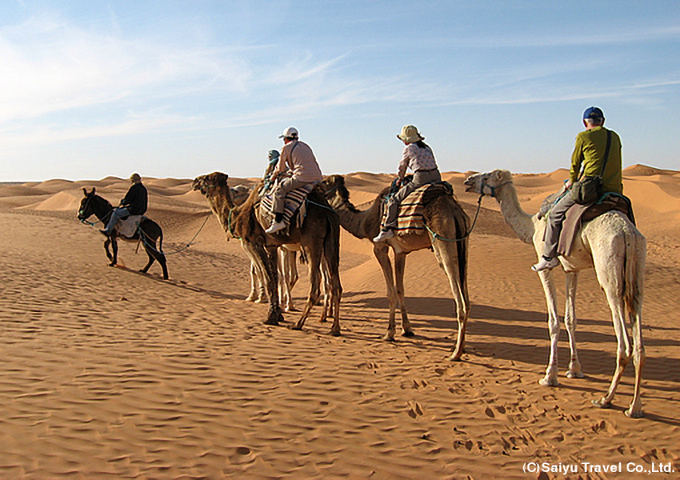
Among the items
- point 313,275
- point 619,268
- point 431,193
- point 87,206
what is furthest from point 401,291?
point 87,206

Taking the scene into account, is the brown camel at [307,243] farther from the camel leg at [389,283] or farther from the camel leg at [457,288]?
the camel leg at [457,288]

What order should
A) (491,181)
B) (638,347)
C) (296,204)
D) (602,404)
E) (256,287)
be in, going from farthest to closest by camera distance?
(256,287), (296,204), (491,181), (602,404), (638,347)

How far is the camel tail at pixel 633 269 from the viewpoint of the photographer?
5531 mm

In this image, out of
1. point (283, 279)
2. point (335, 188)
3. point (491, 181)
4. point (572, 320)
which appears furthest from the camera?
point (283, 279)

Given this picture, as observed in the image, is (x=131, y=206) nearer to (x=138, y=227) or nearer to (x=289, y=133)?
(x=138, y=227)

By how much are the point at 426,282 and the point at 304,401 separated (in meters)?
9.18

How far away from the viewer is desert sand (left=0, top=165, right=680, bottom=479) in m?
4.51

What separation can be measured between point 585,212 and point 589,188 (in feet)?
1.01

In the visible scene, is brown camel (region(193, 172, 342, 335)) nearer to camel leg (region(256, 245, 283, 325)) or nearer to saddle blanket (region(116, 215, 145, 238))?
camel leg (region(256, 245, 283, 325))

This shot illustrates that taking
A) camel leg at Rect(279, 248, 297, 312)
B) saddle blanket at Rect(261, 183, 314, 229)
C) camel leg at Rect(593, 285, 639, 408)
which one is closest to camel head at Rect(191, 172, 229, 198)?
camel leg at Rect(279, 248, 297, 312)

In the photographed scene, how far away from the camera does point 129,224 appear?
14.6m

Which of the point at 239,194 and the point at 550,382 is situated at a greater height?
the point at 239,194

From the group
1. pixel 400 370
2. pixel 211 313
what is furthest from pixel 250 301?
pixel 400 370

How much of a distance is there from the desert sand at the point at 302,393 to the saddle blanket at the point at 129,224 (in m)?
2.38
